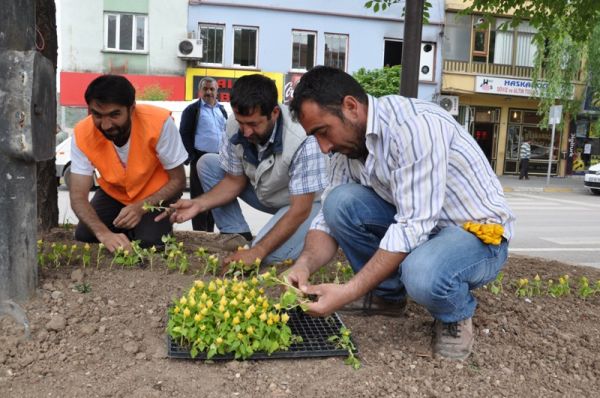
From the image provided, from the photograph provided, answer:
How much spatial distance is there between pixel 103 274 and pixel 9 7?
5.01 feet

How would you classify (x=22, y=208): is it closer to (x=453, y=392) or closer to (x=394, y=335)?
(x=394, y=335)

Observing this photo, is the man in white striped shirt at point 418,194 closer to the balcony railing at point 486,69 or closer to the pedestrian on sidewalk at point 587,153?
the balcony railing at point 486,69

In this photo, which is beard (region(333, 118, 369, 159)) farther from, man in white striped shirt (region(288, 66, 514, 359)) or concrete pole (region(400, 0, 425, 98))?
concrete pole (region(400, 0, 425, 98))

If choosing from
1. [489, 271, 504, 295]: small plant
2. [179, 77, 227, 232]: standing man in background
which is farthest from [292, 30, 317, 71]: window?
[489, 271, 504, 295]: small plant

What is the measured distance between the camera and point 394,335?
296 cm

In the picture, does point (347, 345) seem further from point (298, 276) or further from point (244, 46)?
point (244, 46)

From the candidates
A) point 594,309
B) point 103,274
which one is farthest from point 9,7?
point 594,309

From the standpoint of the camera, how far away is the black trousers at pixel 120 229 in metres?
4.29

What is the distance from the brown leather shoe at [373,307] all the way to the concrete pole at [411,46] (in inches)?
92.3

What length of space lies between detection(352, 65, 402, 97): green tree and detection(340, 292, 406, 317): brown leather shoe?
61.8ft

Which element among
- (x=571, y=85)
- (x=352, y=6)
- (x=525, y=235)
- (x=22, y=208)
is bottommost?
(x=525, y=235)

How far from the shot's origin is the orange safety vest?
4.08m

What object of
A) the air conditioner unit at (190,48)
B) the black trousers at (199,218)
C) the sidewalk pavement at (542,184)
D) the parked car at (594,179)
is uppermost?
the air conditioner unit at (190,48)

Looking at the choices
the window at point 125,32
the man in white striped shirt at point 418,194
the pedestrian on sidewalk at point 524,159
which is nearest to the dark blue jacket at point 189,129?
the man in white striped shirt at point 418,194
